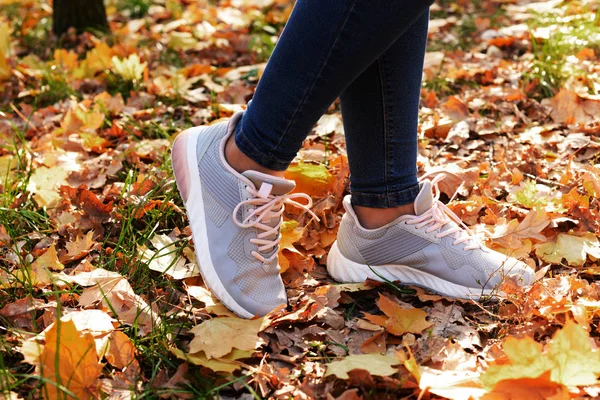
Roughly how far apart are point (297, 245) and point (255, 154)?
51cm

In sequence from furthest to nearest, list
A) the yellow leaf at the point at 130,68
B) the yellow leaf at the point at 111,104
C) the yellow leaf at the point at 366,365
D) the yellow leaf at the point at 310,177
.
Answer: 1. the yellow leaf at the point at 130,68
2. the yellow leaf at the point at 111,104
3. the yellow leaf at the point at 310,177
4. the yellow leaf at the point at 366,365

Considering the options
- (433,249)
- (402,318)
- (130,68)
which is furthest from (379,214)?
(130,68)

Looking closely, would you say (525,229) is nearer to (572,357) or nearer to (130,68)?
(572,357)

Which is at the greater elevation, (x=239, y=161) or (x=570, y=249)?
(x=239, y=161)

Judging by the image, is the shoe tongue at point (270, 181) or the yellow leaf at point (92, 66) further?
the yellow leaf at point (92, 66)

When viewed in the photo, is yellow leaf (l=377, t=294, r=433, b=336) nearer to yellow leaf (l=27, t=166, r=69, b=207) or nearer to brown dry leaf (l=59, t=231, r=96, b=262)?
brown dry leaf (l=59, t=231, r=96, b=262)

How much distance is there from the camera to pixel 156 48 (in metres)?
3.76

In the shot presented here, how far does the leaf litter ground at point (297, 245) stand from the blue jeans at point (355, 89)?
30 cm

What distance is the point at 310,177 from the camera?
192cm

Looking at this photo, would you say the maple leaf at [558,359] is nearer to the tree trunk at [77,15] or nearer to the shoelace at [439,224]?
the shoelace at [439,224]

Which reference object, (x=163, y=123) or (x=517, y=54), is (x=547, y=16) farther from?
(x=163, y=123)

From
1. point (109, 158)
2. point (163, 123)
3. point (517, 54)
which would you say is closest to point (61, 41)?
point (163, 123)

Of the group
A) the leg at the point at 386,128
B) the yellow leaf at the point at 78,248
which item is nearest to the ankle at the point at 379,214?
the leg at the point at 386,128

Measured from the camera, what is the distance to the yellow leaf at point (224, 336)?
4.23ft
